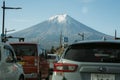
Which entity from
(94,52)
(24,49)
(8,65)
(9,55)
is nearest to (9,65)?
(8,65)

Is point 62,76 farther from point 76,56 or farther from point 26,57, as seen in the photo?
point 26,57

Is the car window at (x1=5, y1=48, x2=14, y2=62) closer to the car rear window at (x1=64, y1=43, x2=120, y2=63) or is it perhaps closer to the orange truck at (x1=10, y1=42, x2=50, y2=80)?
the car rear window at (x1=64, y1=43, x2=120, y2=63)

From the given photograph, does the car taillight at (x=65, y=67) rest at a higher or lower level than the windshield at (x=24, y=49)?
lower

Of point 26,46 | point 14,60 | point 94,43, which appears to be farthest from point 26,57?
point 94,43

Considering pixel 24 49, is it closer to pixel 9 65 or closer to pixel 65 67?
pixel 9 65

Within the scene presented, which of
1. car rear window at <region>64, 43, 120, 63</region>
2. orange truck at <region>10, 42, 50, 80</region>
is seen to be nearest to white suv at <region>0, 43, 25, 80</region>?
car rear window at <region>64, 43, 120, 63</region>

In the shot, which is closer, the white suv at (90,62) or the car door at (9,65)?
the white suv at (90,62)

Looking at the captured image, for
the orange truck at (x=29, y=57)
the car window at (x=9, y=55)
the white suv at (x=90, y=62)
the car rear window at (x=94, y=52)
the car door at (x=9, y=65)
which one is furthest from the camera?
the orange truck at (x=29, y=57)

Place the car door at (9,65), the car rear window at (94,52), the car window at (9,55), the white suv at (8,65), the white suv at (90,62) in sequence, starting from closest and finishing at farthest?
1. the white suv at (90,62)
2. the car rear window at (94,52)
3. the white suv at (8,65)
4. the car door at (9,65)
5. the car window at (9,55)

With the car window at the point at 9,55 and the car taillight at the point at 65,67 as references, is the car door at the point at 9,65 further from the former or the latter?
the car taillight at the point at 65,67

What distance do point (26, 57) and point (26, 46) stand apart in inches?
20.2

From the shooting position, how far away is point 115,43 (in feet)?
30.3

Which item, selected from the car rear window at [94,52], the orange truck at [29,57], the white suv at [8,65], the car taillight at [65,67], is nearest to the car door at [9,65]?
the white suv at [8,65]

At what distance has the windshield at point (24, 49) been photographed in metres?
19.9
